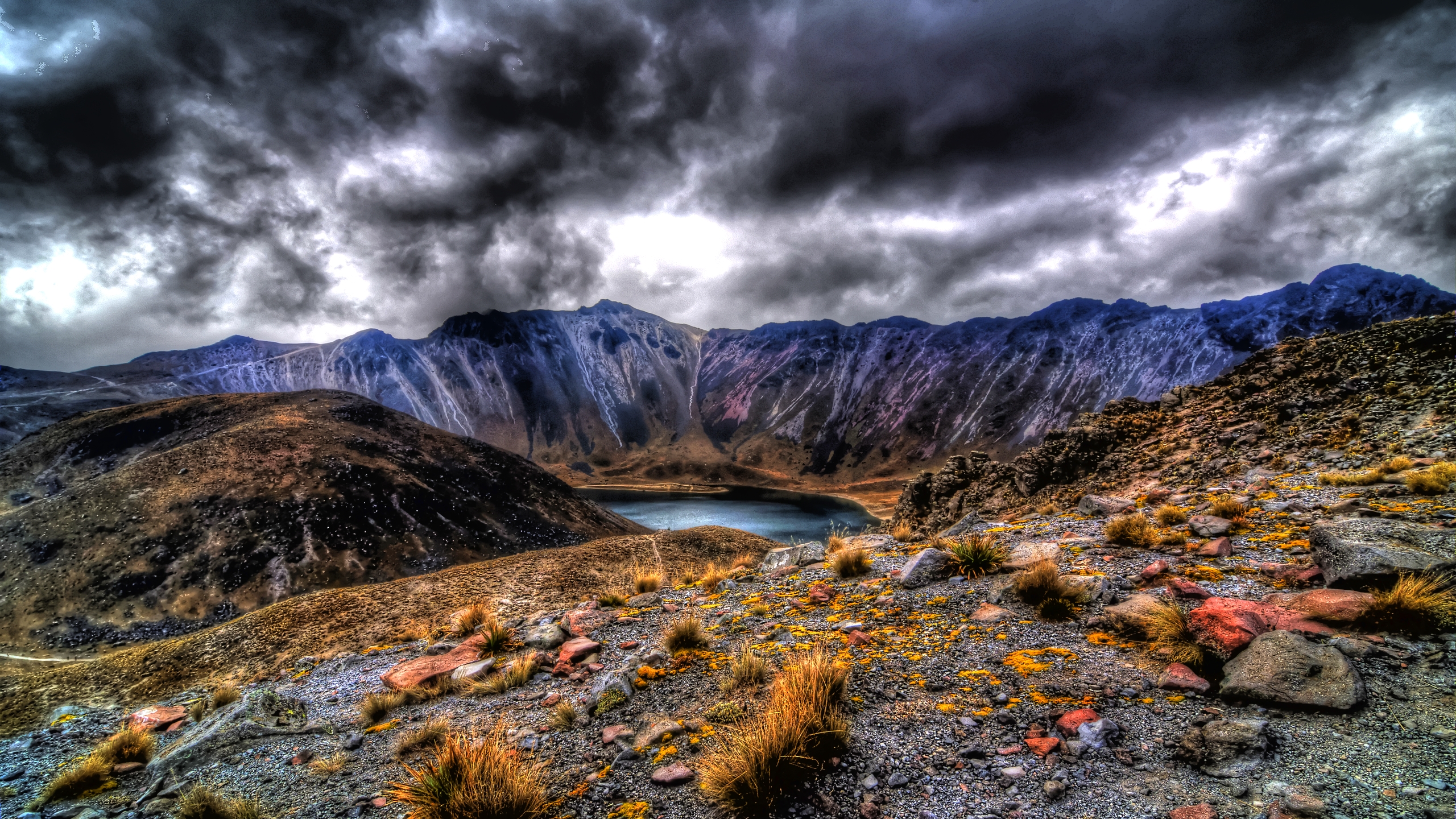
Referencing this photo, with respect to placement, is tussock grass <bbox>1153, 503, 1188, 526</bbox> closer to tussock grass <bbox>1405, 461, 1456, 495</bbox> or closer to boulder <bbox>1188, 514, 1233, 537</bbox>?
boulder <bbox>1188, 514, 1233, 537</bbox>

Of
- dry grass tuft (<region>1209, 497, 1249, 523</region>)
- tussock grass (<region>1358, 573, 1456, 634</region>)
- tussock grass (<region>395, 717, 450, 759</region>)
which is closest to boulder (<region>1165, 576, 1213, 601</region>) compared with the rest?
tussock grass (<region>1358, 573, 1456, 634</region>)

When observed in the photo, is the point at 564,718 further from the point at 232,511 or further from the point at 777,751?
the point at 232,511

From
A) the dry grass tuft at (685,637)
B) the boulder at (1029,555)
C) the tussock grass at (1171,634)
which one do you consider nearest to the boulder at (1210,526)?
the boulder at (1029,555)

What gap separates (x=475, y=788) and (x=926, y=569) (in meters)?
5.97

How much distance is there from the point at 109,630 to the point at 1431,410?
41.1 metres

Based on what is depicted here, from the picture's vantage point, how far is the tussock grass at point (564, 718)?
4824 mm

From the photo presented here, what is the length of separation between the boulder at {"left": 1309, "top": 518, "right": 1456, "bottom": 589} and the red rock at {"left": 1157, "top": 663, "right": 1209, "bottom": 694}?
6.50ft

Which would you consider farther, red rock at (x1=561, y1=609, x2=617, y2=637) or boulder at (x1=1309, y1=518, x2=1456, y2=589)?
red rock at (x1=561, y1=609, x2=617, y2=637)

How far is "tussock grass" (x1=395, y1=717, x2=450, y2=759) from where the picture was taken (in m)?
4.74

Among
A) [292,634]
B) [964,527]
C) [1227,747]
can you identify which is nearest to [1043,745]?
[1227,747]

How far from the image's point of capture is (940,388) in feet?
548

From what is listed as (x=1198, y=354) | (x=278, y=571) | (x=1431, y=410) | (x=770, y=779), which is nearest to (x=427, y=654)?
(x=770, y=779)

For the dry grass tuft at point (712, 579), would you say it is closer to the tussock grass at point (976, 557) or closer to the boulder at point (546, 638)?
the boulder at point (546, 638)

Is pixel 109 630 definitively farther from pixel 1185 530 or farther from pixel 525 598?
pixel 1185 530
